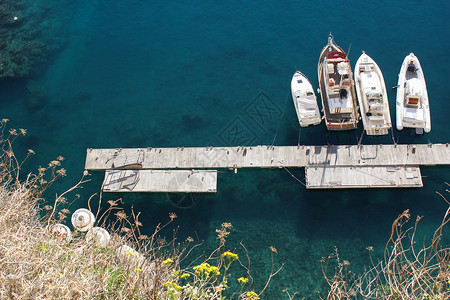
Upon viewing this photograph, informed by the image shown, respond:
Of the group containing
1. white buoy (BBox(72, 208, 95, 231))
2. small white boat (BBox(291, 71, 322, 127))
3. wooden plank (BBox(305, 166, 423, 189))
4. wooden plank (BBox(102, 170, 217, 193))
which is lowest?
white buoy (BBox(72, 208, 95, 231))

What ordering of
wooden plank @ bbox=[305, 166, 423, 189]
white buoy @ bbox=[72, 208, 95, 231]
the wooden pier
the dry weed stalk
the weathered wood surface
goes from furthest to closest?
the weathered wood surface < the wooden pier < wooden plank @ bbox=[305, 166, 423, 189] < white buoy @ bbox=[72, 208, 95, 231] < the dry weed stalk

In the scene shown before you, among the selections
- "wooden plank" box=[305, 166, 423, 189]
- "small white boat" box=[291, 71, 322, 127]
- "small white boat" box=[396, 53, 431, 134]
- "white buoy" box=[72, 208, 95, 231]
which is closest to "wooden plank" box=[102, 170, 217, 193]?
"white buoy" box=[72, 208, 95, 231]

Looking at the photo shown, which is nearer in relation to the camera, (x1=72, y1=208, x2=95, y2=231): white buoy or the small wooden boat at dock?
(x1=72, y1=208, x2=95, y2=231): white buoy

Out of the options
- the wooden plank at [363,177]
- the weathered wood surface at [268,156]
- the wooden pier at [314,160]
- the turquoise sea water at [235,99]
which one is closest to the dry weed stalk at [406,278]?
the turquoise sea water at [235,99]

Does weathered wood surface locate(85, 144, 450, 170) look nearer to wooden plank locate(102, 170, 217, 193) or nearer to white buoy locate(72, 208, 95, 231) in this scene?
wooden plank locate(102, 170, 217, 193)

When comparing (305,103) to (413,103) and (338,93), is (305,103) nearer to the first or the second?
(338,93)

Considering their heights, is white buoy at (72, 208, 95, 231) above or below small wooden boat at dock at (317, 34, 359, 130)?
below
